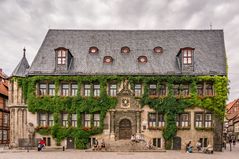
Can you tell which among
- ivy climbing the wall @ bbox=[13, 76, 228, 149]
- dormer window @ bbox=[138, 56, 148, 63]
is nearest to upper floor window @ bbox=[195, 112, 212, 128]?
ivy climbing the wall @ bbox=[13, 76, 228, 149]

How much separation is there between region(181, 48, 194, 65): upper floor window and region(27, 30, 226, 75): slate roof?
4.10 feet

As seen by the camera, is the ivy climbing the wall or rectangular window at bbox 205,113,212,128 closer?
the ivy climbing the wall

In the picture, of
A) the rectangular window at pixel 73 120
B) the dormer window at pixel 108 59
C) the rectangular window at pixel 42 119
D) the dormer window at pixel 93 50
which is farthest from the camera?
the dormer window at pixel 93 50

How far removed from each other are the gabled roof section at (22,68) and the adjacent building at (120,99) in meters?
0.13

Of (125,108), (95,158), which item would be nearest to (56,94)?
(125,108)

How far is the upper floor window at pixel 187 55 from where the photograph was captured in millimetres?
45344

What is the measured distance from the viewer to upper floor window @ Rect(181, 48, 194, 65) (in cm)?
4534

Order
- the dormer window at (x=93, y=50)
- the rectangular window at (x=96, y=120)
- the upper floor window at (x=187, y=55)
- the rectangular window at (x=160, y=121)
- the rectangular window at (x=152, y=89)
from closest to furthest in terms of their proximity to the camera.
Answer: the rectangular window at (x=160, y=121) → the rectangular window at (x=96, y=120) → the rectangular window at (x=152, y=89) → the upper floor window at (x=187, y=55) → the dormer window at (x=93, y=50)

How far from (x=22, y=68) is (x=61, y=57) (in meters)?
5.75

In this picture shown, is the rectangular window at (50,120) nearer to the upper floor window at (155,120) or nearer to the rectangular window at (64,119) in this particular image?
the rectangular window at (64,119)

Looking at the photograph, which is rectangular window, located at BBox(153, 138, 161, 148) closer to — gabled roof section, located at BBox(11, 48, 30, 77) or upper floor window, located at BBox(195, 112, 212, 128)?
upper floor window, located at BBox(195, 112, 212, 128)

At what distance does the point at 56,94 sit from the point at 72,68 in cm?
411

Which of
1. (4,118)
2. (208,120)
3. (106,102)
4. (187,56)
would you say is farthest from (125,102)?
(4,118)

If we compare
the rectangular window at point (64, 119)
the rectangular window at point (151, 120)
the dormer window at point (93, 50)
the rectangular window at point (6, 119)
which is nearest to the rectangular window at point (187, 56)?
the rectangular window at point (151, 120)
